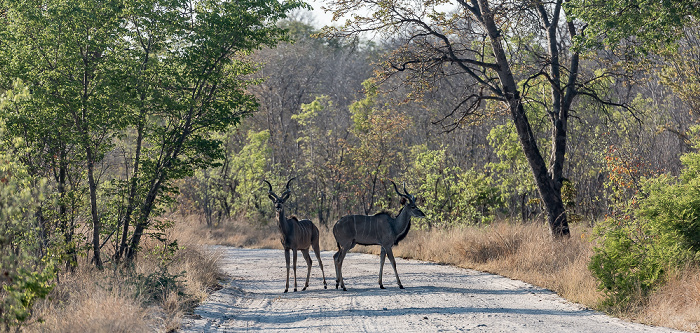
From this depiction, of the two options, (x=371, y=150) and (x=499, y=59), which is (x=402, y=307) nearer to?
(x=499, y=59)

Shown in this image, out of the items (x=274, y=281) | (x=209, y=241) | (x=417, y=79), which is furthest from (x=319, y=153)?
(x=274, y=281)

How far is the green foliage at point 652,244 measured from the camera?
414 inches

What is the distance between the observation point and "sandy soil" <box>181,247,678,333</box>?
941 cm

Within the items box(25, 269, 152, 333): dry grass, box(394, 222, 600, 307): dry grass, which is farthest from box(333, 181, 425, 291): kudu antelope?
box(25, 269, 152, 333): dry grass

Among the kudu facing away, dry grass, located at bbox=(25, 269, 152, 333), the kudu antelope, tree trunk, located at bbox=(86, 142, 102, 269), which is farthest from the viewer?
the kudu antelope

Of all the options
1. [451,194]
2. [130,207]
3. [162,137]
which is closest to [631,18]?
[162,137]

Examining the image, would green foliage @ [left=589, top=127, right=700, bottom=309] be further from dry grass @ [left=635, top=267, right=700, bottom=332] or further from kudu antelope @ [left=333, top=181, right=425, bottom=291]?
kudu antelope @ [left=333, top=181, right=425, bottom=291]

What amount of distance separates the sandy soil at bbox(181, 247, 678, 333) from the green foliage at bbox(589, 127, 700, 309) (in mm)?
675

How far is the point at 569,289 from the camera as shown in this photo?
12031 mm

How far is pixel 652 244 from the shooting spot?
36.3ft

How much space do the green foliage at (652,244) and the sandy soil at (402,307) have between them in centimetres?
68

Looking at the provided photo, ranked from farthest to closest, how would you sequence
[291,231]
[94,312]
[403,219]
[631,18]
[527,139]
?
[527,139]
[403,219]
[291,231]
[631,18]
[94,312]

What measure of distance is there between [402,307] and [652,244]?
4306 mm

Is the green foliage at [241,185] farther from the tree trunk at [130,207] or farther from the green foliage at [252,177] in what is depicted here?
the tree trunk at [130,207]
